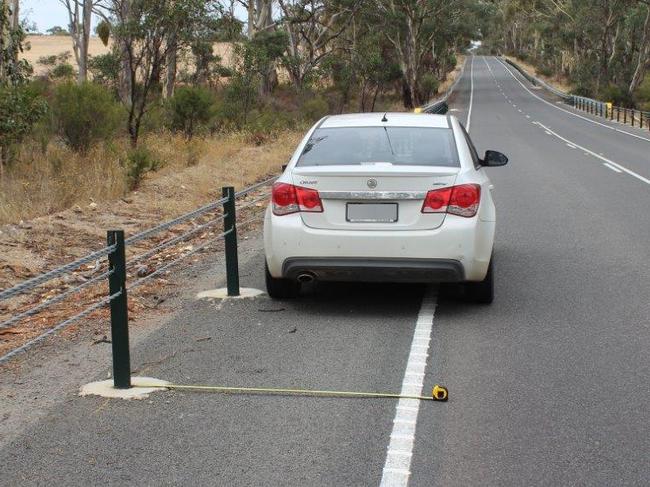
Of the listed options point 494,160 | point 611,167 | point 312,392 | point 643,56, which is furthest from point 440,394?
point 643,56

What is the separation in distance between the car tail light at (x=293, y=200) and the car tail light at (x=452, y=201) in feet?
2.74

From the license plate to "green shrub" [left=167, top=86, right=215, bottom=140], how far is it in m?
17.6

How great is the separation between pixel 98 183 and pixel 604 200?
791 centimetres

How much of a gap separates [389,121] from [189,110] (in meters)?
17.3

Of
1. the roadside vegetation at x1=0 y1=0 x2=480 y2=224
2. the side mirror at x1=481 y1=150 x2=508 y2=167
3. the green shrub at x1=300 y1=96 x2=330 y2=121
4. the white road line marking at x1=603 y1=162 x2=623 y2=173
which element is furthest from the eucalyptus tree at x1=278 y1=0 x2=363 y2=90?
the side mirror at x1=481 y1=150 x2=508 y2=167

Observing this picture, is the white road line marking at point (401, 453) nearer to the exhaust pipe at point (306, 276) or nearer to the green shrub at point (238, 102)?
the exhaust pipe at point (306, 276)

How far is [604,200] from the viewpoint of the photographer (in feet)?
47.8

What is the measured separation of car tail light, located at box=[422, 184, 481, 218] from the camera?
6.84 m

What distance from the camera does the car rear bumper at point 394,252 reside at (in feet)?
22.3

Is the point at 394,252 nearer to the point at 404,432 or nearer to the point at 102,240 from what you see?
the point at 404,432

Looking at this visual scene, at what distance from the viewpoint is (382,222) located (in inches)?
271

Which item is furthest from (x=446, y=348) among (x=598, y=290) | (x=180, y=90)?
(x=180, y=90)

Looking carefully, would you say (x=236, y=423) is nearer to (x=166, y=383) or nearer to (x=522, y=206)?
(x=166, y=383)

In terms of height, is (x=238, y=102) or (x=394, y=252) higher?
(x=238, y=102)
